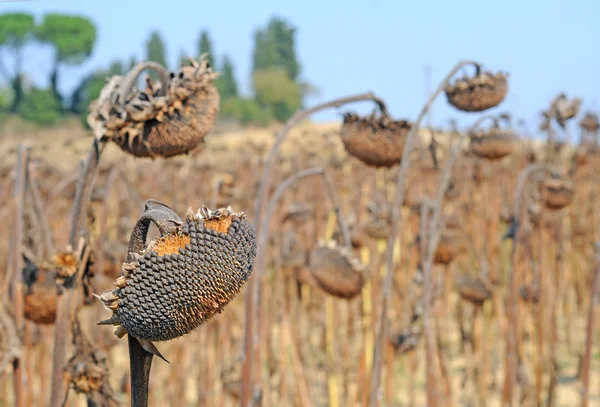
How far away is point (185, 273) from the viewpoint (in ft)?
3.60

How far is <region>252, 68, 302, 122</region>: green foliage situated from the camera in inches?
2502

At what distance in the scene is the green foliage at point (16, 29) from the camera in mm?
60406

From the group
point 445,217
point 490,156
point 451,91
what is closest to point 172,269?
point 451,91

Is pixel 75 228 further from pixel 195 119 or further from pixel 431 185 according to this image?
pixel 431 185

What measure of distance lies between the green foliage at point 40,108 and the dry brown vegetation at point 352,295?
4024cm

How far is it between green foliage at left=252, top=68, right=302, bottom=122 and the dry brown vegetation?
5511 centimetres

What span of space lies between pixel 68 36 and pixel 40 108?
1446cm

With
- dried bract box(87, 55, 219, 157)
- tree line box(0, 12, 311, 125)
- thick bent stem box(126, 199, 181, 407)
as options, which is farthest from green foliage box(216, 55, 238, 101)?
thick bent stem box(126, 199, 181, 407)

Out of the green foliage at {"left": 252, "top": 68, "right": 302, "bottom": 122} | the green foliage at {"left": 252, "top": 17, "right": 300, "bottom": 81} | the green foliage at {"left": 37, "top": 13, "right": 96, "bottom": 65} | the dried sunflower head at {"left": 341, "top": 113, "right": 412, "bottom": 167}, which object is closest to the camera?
the dried sunflower head at {"left": 341, "top": 113, "right": 412, "bottom": 167}

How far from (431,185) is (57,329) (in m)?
7.48

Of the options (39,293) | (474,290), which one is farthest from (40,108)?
(39,293)

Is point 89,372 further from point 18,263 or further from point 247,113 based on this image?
point 247,113

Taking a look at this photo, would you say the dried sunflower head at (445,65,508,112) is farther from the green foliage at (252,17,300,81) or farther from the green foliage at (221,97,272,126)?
the green foliage at (252,17,300,81)

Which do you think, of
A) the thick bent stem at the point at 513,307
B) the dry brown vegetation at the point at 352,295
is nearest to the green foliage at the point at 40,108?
the dry brown vegetation at the point at 352,295
